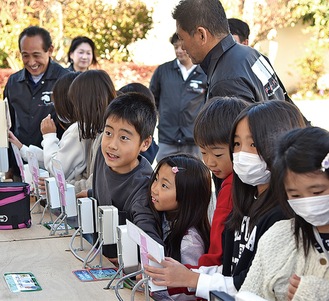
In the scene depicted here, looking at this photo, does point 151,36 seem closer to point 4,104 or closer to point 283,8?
point 283,8

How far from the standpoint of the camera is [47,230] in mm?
3145

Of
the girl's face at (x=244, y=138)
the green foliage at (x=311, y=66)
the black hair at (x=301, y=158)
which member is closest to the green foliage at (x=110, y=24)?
the green foliage at (x=311, y=66)

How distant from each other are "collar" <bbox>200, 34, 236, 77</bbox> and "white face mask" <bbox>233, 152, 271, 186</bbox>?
114 centimetres

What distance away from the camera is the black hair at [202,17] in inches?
127

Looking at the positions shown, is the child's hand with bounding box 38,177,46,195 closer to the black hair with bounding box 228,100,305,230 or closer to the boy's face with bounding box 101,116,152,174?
the boy's face with bounding box 101,116,152,174

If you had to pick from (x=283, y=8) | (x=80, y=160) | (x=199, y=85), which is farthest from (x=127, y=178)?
(x=283, y=8)

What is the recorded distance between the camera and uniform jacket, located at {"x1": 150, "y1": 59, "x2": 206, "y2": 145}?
599 cm

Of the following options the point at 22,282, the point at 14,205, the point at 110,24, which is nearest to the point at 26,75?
the point at 14,205

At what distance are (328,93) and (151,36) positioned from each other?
404cm

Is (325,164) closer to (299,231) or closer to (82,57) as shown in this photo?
(299,231)

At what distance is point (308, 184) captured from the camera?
171 cm

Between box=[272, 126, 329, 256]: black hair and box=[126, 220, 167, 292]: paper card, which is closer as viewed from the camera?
box=[272, 126, 329, 256]: black hair

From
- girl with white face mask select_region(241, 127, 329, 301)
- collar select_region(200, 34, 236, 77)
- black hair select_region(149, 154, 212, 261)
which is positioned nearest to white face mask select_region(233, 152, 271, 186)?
girl with white face mask select_region(241, 127, 329, 301)

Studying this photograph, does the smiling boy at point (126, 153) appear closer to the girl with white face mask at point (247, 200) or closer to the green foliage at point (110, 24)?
the girl with white face mask at point (247, 200)
